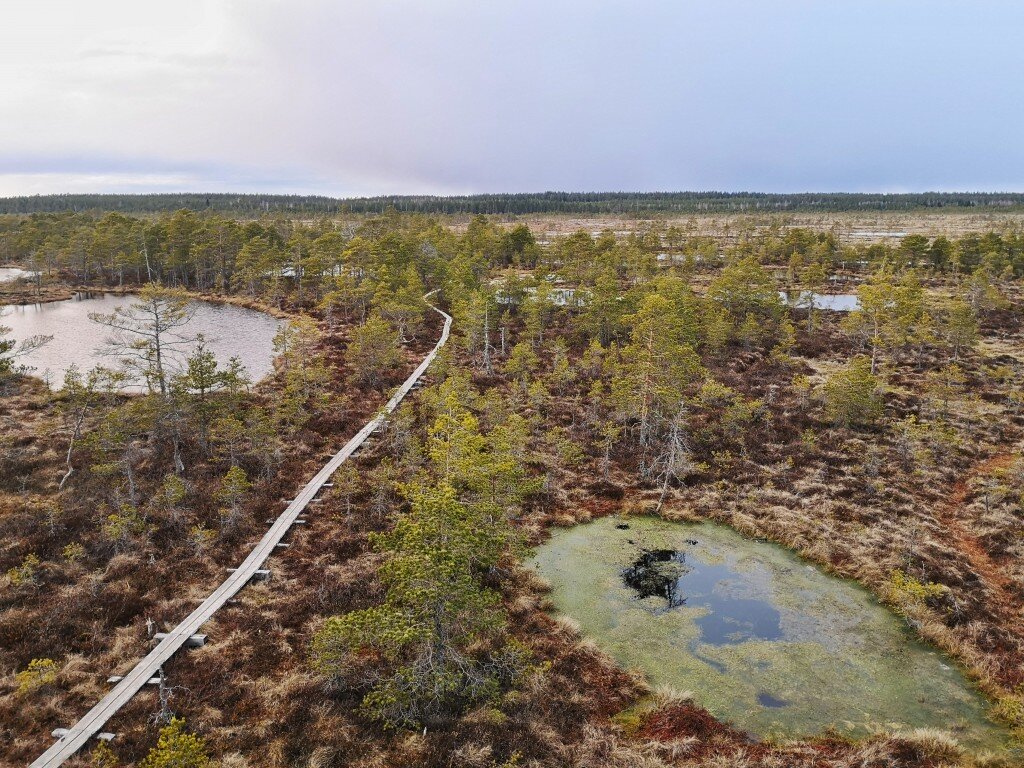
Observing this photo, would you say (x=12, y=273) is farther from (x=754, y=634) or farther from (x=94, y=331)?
(x=754, y=634)

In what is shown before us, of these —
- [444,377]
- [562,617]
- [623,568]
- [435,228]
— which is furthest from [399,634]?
[435,228]

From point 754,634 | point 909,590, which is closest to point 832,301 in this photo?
point 909,590

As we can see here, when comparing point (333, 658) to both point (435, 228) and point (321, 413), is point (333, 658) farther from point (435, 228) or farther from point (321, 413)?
point (435, 228)

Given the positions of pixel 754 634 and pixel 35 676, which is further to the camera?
pixel 754 634

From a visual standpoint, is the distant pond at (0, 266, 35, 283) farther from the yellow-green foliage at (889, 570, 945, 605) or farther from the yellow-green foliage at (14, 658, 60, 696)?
the yellow-green foliage at (889, 570, 945, 605)

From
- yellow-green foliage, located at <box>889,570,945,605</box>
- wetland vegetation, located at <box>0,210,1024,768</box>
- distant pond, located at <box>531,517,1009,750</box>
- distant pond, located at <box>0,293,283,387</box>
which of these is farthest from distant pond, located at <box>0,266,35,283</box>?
yellow-green foliage, located at <box>889,570,945,605</box>

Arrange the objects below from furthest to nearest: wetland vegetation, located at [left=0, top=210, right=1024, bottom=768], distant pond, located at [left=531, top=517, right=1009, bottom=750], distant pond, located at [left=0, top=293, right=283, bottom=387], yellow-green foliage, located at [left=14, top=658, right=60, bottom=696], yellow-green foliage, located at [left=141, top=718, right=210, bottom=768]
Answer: distant pond, located at [left=0, top=293, right=283, bottom=387], distant pond, located at [left=531, top=517, right=1009, bottom=750], wetland vegetation, located at [left=0, top=210, right=1024, bottom=768], yellow-green foliage, located at [left=14, top=658, right=60, bottom=696], yellow-green foliage, located at [left=141, top=718, right=210, bottom=768]

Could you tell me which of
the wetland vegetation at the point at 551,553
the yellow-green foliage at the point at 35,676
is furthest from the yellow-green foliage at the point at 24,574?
the yellow-green foliage at the point at 35,676
